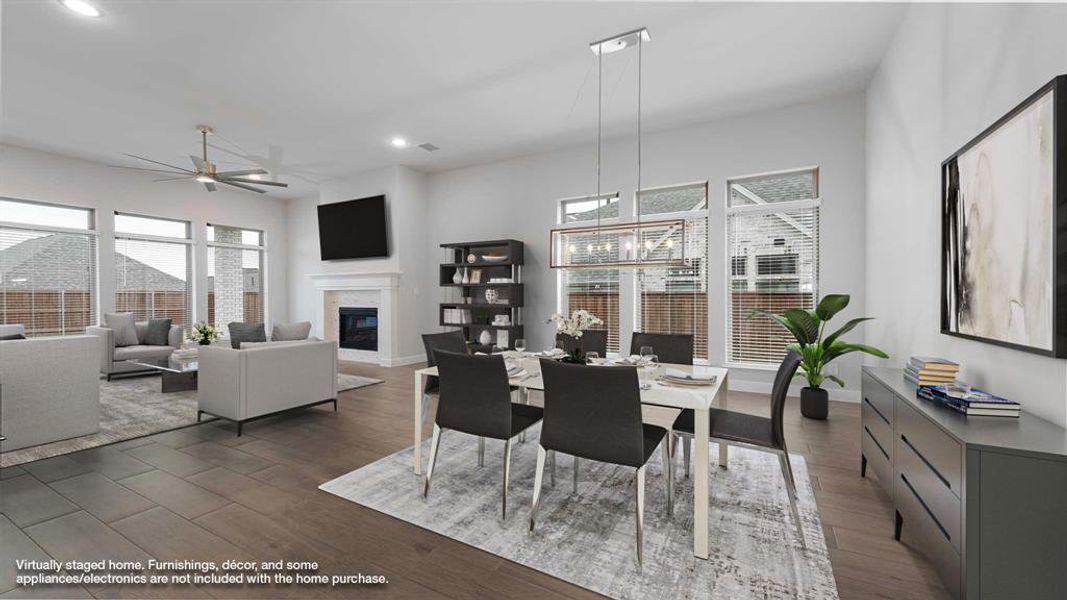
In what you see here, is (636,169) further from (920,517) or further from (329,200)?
(329,200)

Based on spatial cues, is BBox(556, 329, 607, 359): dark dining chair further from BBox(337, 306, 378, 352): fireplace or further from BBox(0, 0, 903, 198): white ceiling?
BBox(337, 306, 378, 352): fireplace

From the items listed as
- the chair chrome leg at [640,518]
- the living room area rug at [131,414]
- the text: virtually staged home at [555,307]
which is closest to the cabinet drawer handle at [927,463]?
the text: virtually staged home at [555,307]

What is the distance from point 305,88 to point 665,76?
3.56 m

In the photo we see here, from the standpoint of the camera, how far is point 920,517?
1777 mm

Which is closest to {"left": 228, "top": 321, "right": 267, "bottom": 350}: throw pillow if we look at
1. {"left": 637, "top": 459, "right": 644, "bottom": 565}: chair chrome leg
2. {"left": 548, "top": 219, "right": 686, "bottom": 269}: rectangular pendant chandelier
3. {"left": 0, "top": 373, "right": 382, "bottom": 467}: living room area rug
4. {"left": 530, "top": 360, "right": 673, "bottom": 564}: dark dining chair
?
{"left": 0, "top": 373, "right": 382, "bottom": 467}: living room area rug

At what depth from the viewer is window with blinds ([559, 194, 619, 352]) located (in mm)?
5934

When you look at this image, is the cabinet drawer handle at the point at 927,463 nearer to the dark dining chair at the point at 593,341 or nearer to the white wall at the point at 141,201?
the dark dining chair at the point at 593,341

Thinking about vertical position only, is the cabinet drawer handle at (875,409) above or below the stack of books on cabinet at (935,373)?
below

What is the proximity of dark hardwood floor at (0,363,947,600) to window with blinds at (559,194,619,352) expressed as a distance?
112 inches

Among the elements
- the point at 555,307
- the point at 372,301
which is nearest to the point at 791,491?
the point at 555,307

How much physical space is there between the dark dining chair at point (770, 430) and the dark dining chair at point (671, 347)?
2.67 feet

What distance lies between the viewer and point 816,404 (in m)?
4.01

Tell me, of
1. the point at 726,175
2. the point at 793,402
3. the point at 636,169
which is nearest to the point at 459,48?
the point at 636,169

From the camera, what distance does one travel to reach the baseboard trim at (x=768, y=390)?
4.57 m
